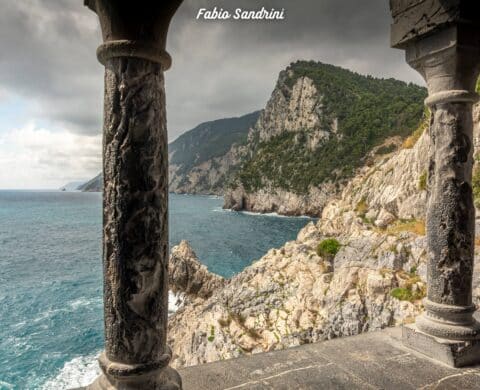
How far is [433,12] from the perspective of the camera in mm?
4348

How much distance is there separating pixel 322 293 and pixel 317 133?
85926mm

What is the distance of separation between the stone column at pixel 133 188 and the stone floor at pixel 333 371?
4.07 ft

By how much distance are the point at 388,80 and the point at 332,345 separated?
13922 cm

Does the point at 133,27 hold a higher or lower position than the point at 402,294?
higher

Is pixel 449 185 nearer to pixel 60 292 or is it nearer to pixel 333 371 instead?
pixel 333 371

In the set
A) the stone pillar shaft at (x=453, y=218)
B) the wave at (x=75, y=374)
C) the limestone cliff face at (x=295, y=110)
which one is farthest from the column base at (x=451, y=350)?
the limestone cliff face at (x=295, y=110)

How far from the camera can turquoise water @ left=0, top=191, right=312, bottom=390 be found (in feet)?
61.6

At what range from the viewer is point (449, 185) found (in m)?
4.49

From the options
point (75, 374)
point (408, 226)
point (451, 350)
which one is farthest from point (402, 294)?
point (75, 374)

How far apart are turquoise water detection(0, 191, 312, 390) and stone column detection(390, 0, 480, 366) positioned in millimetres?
17512

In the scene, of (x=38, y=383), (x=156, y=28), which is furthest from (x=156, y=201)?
(x=38, y=383)

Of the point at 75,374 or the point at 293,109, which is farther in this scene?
the point at 293,109

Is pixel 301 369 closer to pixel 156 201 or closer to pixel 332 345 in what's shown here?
pixel 332 345

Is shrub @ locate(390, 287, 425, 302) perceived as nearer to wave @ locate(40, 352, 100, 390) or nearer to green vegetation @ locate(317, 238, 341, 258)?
green vegetation @ locate(317, 238, 341, 258)
